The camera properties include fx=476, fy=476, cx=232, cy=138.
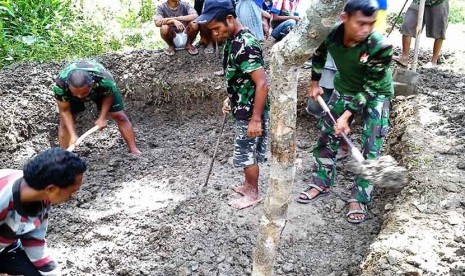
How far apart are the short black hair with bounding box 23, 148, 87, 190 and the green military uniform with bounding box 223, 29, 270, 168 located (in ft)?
5.20

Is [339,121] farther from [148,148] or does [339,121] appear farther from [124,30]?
[124,30]

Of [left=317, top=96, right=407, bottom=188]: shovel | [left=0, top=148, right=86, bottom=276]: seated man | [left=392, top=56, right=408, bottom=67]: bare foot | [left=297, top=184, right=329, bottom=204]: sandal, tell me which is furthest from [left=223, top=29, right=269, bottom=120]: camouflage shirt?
[left=392, top=56, right=408, bottom=67]: bare foot

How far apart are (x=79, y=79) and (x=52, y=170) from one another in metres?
1.97

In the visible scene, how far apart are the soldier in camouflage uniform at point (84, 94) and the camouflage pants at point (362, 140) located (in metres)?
2.05

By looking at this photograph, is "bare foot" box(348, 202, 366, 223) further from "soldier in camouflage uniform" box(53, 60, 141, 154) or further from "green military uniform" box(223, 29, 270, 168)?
"soldier in camouflage uniform" box(53, 60, 141, 154)

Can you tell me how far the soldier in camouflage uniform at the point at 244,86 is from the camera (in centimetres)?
335

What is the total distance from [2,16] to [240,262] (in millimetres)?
5992

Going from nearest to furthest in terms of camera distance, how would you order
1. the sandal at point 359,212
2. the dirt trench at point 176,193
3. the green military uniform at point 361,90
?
the green military uniform at point 361,90, the dirt trench at point 176,193, the sandal at point 359,212

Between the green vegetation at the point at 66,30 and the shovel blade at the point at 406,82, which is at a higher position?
the green vegetation at the point at 66,30

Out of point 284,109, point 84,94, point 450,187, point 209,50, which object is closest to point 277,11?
point 209,50

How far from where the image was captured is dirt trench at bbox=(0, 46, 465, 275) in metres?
3.54

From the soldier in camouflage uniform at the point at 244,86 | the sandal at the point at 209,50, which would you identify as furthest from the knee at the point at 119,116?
the sandal at the point at 209,50

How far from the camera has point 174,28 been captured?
20.6 ft

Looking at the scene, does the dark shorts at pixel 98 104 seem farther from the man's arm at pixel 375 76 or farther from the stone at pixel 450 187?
the stone at pixel 450 187
